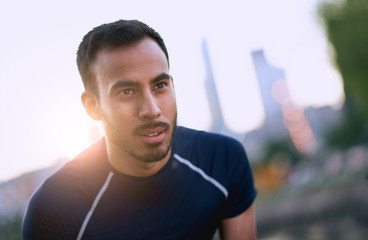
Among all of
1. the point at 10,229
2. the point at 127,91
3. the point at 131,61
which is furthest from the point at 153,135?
the point at 10,229

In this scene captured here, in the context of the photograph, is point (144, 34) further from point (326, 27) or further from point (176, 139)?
point (326, 27)

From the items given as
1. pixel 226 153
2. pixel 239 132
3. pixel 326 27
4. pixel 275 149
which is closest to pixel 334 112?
pixel 239 132

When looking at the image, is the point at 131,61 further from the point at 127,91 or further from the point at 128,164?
the point at 128,164

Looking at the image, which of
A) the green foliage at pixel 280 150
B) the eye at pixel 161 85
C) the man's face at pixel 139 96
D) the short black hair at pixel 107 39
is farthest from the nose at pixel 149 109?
the green foliage at pixel 280 150

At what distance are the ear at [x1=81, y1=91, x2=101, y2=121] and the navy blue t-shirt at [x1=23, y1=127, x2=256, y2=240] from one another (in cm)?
26

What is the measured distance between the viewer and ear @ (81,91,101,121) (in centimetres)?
238

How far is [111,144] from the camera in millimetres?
2406

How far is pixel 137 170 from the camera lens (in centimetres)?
238

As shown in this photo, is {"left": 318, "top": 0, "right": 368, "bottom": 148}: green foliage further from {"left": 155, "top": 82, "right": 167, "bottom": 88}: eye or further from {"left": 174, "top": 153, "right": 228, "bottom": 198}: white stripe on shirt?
{"left": 155, "top": 82, "right": 167, "bottom": 88}: eye

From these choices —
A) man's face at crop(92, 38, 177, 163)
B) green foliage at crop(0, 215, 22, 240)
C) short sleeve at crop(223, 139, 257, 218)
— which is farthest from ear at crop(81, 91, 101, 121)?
green foliage at crop(0, 215, 22, 240)

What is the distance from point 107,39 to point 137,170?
80 centimetres

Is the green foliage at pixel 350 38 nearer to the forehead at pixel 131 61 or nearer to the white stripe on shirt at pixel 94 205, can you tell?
the forehead at pixel 131 61

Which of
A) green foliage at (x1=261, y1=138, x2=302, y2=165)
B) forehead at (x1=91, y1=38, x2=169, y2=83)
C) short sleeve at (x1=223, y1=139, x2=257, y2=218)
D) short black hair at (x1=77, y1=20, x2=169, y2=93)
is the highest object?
short black hair at (x1=77, y1=20, x2=169, y2=93)

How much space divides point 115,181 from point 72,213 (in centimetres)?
31
